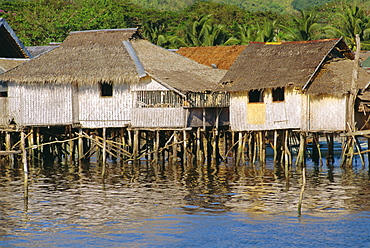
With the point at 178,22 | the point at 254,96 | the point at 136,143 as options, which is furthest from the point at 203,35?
the point at 136,143

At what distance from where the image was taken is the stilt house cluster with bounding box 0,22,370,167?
92.6 ft

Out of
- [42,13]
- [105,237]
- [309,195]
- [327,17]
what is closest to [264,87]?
[309,195]

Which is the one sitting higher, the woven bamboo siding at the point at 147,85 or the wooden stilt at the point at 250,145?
the woven bamboo siding at the point at 147,85

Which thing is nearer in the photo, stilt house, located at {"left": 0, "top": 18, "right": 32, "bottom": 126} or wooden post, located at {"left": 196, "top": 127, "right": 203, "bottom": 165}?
wooden post, located at {"left": 196, "top": 127, "right": 203, "bottom": 165}

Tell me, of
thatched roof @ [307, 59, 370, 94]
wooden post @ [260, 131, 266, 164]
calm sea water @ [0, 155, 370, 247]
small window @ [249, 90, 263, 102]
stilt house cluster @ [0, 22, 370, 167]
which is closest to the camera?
calm sea water @ [0, 155, 370, 247]

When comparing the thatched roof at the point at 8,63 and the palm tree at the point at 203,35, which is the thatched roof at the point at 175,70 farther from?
the palm tree at the point at 203,35

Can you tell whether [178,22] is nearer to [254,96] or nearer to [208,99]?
[208,99]

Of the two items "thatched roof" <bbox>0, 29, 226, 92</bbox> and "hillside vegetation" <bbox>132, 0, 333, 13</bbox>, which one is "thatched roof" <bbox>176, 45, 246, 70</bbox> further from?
"hillside vegetation" <bbox>132, 0, 333, 13</bbox>

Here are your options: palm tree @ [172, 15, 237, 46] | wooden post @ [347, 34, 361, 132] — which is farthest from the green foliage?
wooden post @ [347, 34, 361, 132]

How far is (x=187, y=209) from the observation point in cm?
2078

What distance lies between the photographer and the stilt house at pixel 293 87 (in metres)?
27.7

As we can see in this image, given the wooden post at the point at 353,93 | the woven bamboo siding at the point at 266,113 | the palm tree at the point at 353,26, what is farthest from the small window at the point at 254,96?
the palm tree at the point at 353,26

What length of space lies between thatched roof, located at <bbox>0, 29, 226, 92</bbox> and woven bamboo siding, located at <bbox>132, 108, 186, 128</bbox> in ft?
4.05

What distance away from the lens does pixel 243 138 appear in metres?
30.9
